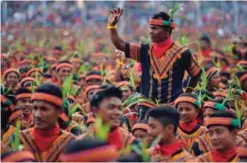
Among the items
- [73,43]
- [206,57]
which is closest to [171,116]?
[206,57]

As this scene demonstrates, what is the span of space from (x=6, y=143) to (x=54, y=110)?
0.80m

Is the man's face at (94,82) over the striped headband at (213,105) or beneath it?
beneath

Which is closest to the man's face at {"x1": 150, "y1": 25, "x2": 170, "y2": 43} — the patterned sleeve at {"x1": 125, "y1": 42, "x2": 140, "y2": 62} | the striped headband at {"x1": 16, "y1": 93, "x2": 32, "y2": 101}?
the patterned sleeve at {"x1": 125, "y1": 42, "x2": 140, "y2": 62}

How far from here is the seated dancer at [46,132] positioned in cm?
820

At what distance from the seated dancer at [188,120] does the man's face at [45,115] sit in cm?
221

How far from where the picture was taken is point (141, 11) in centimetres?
3444

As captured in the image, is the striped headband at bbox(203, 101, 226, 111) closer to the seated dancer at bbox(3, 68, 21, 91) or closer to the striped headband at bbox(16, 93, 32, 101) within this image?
the striped headband at bbox(16, 93, 32, 101)

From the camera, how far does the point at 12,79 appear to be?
1531 cm

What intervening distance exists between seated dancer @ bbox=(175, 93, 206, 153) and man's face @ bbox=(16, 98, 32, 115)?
221 cm

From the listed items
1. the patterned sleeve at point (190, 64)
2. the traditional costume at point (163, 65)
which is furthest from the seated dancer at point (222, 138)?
the patterned sleeve at point (190, 64)

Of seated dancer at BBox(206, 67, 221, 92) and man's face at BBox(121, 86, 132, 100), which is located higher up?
seated dancer at BBox(206, 67, 221, 92)

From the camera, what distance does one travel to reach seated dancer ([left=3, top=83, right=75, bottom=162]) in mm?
8203

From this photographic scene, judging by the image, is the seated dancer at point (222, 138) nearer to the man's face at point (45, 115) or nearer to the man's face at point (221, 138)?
the man's face at point (221, 138)

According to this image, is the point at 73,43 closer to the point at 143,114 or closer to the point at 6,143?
the point at 143,114
